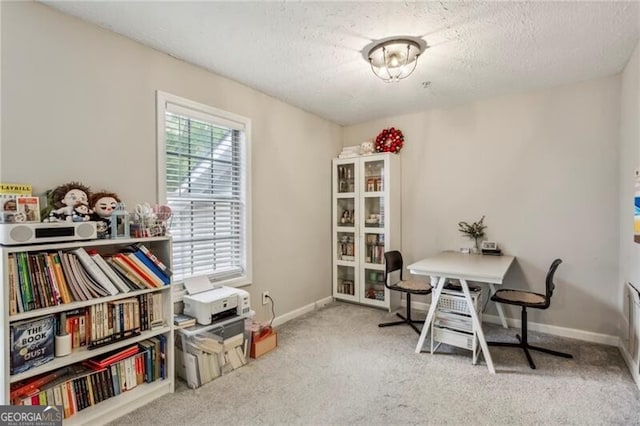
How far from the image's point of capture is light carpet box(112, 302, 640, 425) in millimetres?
1929

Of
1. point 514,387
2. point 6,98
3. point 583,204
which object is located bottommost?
point 514,387

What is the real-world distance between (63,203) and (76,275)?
17.4 inches

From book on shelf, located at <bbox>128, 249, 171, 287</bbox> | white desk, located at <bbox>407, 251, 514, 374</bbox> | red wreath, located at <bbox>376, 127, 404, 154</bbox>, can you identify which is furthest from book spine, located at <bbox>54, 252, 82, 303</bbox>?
red wreath, located at <bbox>376, 127, 404, 154</bbox>

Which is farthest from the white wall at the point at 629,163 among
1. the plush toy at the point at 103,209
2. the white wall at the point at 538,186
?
the plush toy at the point at 103,209

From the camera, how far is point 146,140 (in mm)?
2375

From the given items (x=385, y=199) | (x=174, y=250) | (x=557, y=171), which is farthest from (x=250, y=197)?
(x=557, y=171)

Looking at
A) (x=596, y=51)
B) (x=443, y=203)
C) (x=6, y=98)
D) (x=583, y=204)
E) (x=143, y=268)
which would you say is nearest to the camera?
(x=6, y=98)

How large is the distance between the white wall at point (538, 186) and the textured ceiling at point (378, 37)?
0.34 metres

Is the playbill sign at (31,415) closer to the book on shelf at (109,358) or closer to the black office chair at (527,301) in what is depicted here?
the book on shelf at (109,358)

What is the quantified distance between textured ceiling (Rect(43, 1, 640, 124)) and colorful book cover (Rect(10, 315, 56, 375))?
6.08ft

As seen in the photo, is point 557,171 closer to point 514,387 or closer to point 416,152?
point 416,152

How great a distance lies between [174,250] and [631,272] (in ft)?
12.0

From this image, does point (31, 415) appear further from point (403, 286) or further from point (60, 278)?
point (403, 286)

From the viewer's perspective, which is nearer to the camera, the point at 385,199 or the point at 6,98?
the point at 6,98
